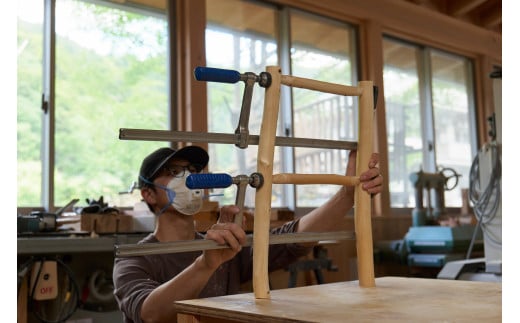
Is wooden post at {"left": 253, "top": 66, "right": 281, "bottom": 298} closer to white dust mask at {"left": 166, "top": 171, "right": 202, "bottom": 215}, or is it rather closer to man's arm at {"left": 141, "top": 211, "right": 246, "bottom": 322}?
man's arm at {"left": 141, "top": 211, "right": 246, "bottom": 322}

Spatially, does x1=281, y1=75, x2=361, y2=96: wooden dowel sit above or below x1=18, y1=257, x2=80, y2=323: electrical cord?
above

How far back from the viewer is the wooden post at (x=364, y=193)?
1.52 metres

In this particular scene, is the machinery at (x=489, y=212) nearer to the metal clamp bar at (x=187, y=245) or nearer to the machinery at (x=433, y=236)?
the machinery at (x=433, y=236)

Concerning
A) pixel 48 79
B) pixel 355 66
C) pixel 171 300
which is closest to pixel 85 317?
pixel 48 79

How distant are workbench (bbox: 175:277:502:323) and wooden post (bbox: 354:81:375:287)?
0.10 meters

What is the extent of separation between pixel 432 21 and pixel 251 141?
5.55 m

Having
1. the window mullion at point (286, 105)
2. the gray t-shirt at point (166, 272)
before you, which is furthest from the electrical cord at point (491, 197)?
the gray t-shirt at point (166, 272)

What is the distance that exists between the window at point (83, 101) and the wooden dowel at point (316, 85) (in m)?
2.43

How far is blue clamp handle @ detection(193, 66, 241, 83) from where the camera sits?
1296 millimetres

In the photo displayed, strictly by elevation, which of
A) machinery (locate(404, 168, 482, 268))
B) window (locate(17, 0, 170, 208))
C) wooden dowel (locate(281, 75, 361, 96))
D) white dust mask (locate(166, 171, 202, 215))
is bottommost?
machinery (locate(404, 168, 482, 268))

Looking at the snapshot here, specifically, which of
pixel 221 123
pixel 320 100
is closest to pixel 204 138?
pixel 221 123

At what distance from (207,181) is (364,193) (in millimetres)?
482

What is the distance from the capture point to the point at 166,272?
1.85 meters

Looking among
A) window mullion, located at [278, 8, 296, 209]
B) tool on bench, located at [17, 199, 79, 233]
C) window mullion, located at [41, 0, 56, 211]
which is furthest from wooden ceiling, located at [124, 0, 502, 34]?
tool on bench, located at [17, 199, 79, 233]
